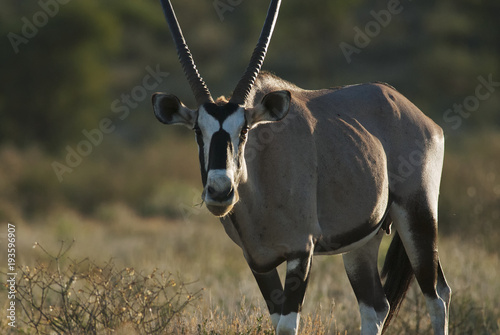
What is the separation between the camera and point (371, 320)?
6.48 metres

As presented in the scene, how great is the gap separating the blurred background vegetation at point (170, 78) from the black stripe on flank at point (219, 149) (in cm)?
522

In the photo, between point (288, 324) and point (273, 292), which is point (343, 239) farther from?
point (288, 324)

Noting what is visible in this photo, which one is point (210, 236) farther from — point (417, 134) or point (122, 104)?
point (122, 104)

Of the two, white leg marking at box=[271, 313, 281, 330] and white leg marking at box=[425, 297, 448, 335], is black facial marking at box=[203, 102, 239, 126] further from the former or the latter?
white leg marking at box=[425, 297, 448, 335]

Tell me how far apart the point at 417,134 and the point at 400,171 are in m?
0.41

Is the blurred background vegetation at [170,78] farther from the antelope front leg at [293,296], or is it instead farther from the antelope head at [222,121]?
the antelope head at [222,121]

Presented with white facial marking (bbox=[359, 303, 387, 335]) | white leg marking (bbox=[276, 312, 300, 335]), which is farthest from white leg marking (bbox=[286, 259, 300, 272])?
white facial marking (bbox=[359, 303, 387, 335])

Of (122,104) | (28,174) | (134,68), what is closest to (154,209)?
(28,174)

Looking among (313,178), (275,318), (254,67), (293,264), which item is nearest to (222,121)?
(254,67)

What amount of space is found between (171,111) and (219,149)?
2.29 feet

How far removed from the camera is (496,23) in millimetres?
40188

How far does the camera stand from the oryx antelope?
16.8ft

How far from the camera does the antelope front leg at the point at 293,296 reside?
17.1ft

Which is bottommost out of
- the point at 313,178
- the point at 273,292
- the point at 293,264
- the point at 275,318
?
the point at 275,318
